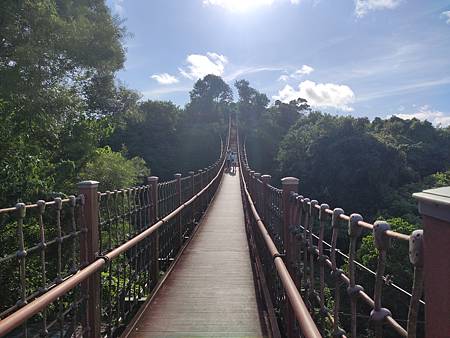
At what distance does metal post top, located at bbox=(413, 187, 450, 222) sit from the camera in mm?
1105

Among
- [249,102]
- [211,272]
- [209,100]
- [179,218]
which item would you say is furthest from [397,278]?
[249,102]

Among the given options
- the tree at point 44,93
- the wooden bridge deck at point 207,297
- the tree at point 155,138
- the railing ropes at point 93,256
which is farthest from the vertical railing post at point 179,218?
the tree at point 155,138

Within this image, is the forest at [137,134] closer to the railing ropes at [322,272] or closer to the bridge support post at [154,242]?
the bridge support post at [154,242]

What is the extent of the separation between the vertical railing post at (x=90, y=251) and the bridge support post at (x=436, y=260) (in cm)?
245

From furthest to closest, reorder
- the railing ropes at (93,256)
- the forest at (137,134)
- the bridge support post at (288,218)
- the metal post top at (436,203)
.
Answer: the forest at (137,134)
the bridge support post at (288,218)
the railing ropes at (93,256)
the metal post top at (436,203)

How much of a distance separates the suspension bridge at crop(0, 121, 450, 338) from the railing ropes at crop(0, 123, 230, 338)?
0.01 meters

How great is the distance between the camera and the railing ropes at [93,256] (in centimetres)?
239

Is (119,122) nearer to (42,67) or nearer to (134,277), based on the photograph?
(42,67)

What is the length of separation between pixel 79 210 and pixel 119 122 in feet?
47.2

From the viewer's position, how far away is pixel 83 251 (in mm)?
3201

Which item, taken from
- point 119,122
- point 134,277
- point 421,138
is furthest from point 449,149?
point 134,277

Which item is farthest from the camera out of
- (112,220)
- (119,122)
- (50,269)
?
(119,122)

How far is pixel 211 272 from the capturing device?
5820mm

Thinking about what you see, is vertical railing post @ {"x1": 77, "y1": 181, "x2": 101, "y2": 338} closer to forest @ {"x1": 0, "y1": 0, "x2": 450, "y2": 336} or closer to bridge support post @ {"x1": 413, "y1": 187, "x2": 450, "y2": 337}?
bridge support post @ {"x1": 413, "y1": 187, "x2": 450, "y2": 337}
